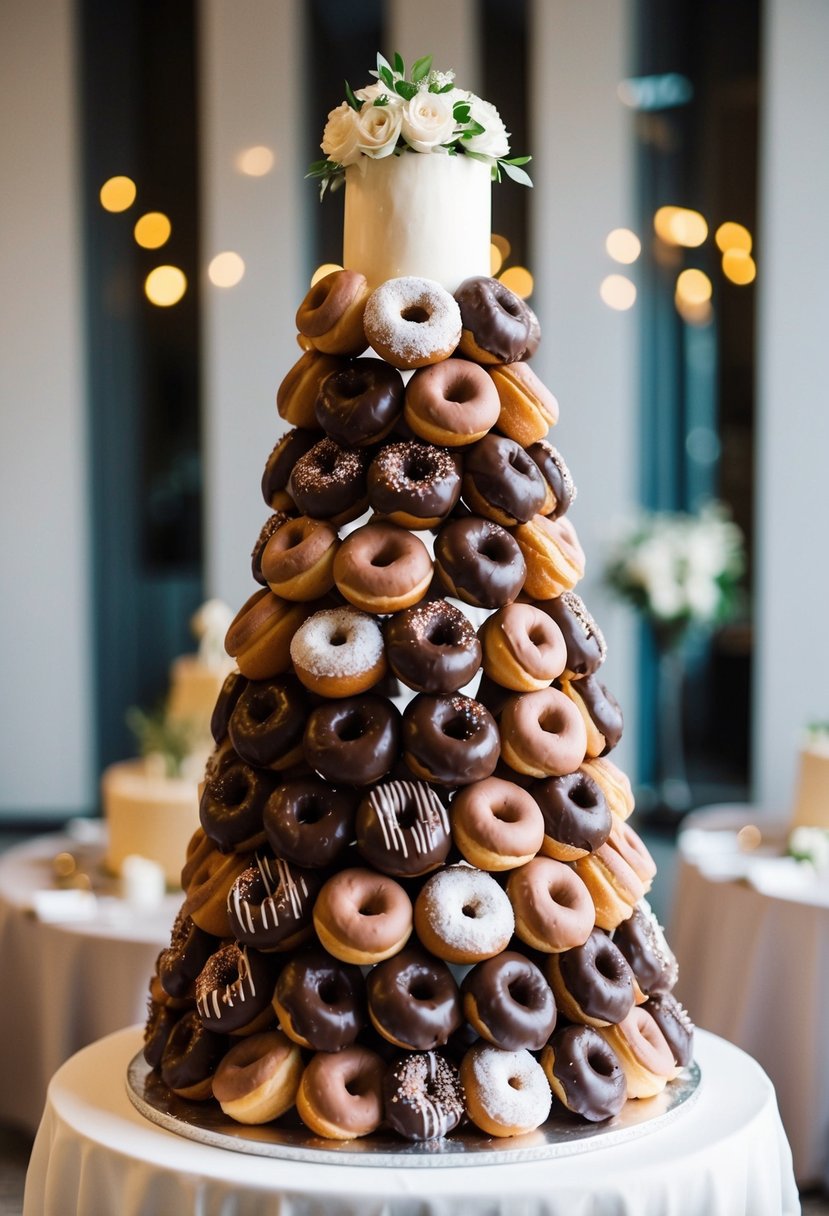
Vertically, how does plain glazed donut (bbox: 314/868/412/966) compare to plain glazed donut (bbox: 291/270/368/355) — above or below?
below

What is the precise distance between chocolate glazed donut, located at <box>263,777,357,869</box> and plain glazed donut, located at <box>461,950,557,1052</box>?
0.84ft

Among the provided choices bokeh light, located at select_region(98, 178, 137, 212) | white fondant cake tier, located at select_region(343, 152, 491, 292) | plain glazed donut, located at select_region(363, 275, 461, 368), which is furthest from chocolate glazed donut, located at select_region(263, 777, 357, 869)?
bokeh light, located at select_region(98, 178, 137, 212)

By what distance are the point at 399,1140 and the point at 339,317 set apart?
1153mm

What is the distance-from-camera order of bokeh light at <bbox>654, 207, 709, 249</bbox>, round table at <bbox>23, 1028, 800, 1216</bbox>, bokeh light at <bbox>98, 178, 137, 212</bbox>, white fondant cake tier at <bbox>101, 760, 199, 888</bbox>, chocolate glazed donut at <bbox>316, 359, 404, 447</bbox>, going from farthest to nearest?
1. bokeh light at <bbox>98, 178, 137, 212</bbox>
2. bokeh light at <bbox>654, 207, 709, 249</bbox>
3. white fondant cake tier at <bbox>101, 760, 199, 888</bbox>
4. chocolate glazed donut at <bbox>316, 359, 404, 447</bbox>
5. round table at <bbox>23, 1028, 800, 1216</bbox>

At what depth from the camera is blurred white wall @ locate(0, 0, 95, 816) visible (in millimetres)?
7855

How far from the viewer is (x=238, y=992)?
1.95m

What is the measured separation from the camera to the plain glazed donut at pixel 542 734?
199 cm

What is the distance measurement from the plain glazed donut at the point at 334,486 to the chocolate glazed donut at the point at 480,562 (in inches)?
5.4

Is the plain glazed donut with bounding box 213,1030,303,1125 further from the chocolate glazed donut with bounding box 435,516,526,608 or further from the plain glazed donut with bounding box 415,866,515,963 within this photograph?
the chocolate glazed donut with bounding box 435,516,526,608

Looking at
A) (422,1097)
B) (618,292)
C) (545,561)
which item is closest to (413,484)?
(545,561)

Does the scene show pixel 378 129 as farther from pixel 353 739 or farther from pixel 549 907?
pixel 549 907

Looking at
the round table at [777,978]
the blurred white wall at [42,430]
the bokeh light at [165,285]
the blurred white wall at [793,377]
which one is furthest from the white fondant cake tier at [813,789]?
the bokeh light at [165,285]

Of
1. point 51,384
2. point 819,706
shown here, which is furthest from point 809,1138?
point 51,384

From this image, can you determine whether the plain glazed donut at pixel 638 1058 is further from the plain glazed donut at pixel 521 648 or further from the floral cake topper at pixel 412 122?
the floral cake topper at pixel 412 122
